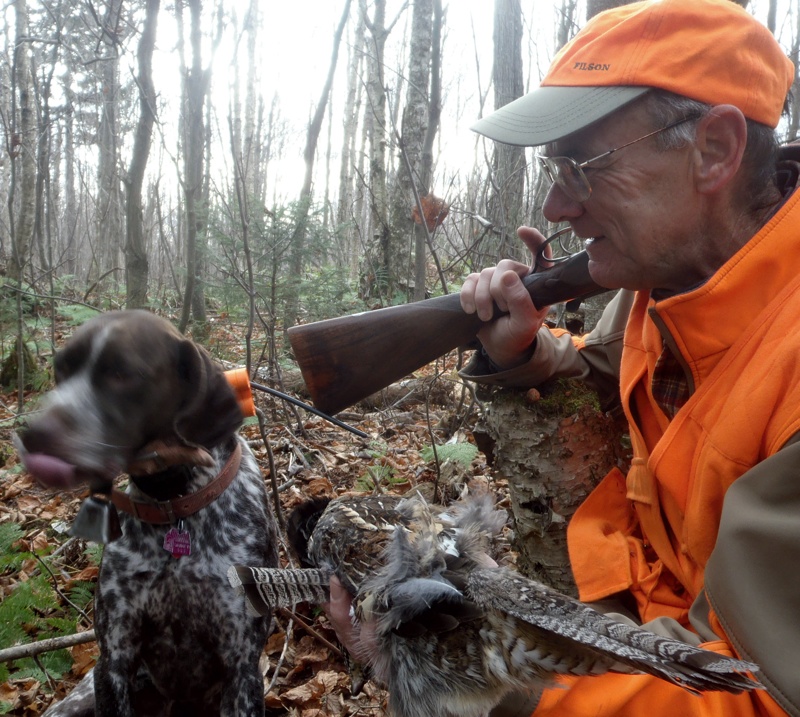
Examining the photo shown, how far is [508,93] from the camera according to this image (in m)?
7.76

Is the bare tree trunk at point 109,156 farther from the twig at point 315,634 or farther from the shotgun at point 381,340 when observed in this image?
the twig at point 315,634

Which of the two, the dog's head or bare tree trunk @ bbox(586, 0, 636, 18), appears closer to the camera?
the dog's head

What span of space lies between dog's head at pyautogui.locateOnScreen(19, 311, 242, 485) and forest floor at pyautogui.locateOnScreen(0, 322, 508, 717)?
23 cm

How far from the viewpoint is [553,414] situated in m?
3.05

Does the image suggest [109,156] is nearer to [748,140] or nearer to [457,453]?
[457,453]

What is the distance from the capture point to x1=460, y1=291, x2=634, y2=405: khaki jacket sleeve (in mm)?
2961

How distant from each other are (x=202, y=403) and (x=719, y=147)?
215cm

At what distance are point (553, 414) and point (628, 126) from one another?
4.51ft

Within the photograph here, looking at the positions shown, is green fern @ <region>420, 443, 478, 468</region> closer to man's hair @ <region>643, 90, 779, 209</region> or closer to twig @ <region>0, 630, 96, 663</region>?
twig @ <region>0, 630, 96, 663</region>

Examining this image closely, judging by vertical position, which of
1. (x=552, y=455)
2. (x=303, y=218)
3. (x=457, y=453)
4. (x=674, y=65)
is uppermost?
(x=674, y=65)

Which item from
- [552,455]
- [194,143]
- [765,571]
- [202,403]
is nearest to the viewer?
[765,571]

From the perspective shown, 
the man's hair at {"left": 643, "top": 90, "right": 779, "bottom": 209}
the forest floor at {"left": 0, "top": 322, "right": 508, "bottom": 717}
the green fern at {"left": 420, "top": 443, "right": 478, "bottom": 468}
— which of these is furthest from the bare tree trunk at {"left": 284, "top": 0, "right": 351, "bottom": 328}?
the man's hair at {"left": 643, "top": 90, "right": 779, "bottom": 209}

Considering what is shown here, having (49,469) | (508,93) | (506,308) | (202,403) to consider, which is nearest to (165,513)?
(202,403)

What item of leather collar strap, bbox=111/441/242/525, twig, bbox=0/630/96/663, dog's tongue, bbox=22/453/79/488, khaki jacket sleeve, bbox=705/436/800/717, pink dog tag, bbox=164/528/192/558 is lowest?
twig, bbox=0/630/96/663
